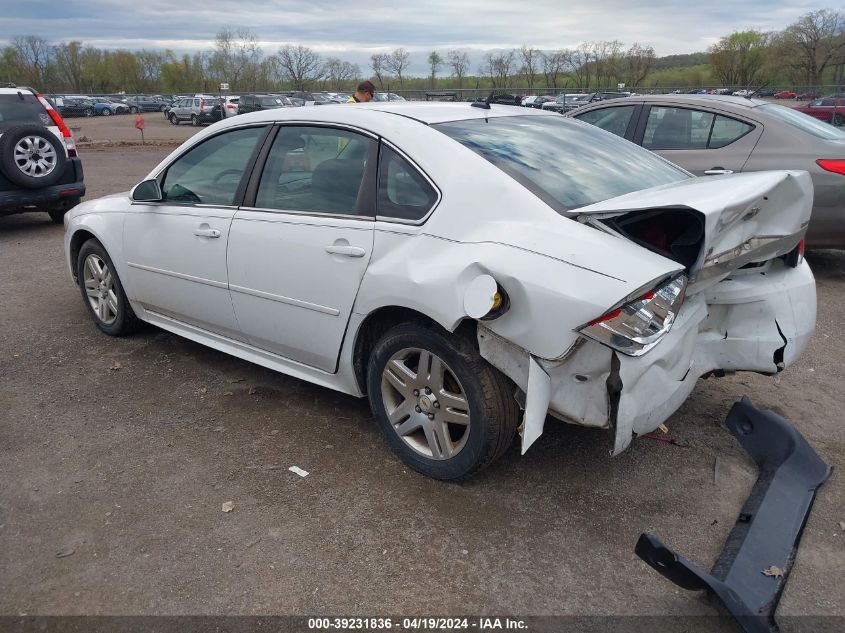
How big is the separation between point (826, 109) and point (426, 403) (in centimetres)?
2158

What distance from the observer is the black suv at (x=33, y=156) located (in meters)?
8.17

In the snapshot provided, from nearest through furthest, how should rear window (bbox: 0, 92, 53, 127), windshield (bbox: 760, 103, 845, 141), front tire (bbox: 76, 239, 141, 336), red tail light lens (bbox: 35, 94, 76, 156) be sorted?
front tire (bbox: 76, 239, 141, 336) < windshield (bbox: 760, 103, 845, 141) < rear window (bbox: 0, 92, 53, 127) < red tail light lens (bbox: 35, 94, 76, 156)

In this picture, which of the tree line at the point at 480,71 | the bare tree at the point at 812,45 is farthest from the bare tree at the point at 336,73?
the bare tree at the point at 812,45

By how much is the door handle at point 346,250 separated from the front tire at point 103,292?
2259 millimetres

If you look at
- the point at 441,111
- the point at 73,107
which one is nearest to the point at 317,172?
the point at 441,111

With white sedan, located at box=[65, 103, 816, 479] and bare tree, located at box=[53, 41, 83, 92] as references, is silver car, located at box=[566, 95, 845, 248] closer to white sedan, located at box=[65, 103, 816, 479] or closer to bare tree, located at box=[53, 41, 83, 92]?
white sedan, located at box=[65, 103, 816, 479]

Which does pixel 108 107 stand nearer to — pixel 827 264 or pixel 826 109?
pixel 826 109

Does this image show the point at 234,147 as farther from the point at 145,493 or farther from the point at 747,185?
the point at 747,185

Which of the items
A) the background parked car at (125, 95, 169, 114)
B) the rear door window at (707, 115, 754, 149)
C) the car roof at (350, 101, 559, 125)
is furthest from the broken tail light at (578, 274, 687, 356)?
the background parked car at (125, 95, 169, 114)


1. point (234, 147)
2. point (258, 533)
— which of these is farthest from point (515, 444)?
point (234, 147)

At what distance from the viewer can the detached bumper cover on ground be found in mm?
→ 2393

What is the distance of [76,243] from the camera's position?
17.3ft

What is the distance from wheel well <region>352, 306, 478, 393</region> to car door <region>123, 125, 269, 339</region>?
3.17ft

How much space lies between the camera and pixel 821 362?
4598 mm
